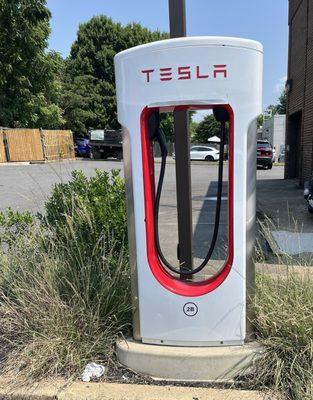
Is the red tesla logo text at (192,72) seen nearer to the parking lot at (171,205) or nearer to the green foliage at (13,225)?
the parking lot at (171,205)

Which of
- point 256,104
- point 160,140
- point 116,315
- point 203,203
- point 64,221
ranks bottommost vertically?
point 203,203

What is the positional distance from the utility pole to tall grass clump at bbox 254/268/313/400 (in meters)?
0.66

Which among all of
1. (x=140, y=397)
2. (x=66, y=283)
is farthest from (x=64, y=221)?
(x=140, y=397)

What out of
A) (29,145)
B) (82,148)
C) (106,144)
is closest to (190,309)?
(29,145)

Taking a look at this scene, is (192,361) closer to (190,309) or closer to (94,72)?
(190,309)

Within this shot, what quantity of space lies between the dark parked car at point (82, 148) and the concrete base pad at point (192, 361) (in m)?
32.3

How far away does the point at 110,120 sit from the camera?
36.2 meters

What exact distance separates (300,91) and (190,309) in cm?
1252

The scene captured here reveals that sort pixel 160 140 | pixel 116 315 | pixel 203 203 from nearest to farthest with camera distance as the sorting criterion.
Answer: pixel 160 140, pixel 116 315, pixel 203 203

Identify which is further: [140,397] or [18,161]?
[18,161]

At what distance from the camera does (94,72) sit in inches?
1454

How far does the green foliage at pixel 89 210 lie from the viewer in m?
3.64

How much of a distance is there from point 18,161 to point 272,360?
24475 mm

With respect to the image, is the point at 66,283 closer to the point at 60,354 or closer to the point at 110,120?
the point at 60,354
